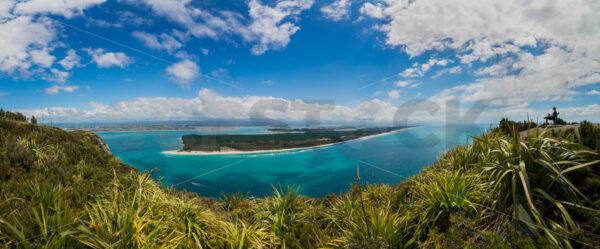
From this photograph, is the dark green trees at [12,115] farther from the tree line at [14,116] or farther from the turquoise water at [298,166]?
the turquoise water at [298,166]

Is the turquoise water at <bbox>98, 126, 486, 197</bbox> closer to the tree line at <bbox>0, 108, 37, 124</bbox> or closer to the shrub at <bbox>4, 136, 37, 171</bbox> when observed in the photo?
the tree line at <bbox>0, 108, 37, 124</bbox>

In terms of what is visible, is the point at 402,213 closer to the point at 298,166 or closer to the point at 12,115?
the point at 12,115

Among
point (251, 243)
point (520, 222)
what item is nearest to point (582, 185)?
point (520, 222)

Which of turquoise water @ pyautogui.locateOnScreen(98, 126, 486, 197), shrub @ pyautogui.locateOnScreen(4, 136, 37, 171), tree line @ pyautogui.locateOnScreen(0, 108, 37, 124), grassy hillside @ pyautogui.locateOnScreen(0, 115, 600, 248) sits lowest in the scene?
turquoise water @ pyautogui.locateOnScreen(98, 126, 486, 197)

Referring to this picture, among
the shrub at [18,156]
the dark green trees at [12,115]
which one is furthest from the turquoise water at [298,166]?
the shrub at [18,156]

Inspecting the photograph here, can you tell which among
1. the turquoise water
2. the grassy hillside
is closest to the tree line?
the grassy hillside

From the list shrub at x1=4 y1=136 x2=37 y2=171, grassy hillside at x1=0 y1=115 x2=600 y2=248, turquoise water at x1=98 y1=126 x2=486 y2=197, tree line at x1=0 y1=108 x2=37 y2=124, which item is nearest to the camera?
grassy hillside at x1=0 y1=115 x2=600 y2=248

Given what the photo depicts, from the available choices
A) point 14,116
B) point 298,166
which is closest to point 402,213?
point 14,116

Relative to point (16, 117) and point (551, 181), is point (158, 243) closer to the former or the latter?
point (551, 181)
